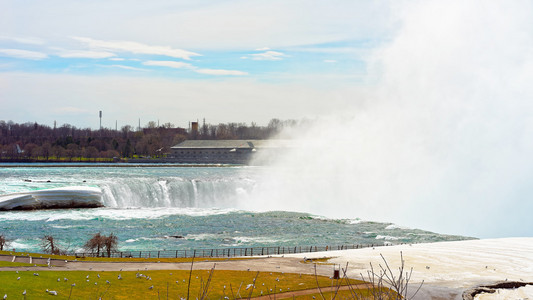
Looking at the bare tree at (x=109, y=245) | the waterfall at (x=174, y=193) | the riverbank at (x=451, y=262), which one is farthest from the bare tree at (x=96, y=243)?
the waterfall at (x=174, y=193)

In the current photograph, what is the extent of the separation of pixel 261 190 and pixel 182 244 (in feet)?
139

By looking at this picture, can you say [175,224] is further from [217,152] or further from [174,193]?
[217,152]

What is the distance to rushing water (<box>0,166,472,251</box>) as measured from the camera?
157 feet

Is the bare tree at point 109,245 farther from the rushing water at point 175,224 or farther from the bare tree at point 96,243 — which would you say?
the rushing water at point 175,224

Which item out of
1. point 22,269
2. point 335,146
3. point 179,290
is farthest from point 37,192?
point 335,146

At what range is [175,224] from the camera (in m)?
57.2

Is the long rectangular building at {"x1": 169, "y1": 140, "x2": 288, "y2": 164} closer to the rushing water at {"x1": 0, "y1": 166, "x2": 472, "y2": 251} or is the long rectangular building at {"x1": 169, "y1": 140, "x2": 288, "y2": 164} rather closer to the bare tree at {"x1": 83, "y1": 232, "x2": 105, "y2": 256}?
the rushing water at {"x1": 0, "y1": 166, "x2": 472, "y2": 251}

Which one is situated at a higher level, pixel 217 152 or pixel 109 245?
pixel 217 152

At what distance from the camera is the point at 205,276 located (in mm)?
27891

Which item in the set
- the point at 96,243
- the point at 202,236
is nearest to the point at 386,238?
the point at 202,236

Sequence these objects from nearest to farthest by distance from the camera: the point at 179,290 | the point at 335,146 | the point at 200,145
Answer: the point at 179,290 → the point at 335,146 → the point at 200,145

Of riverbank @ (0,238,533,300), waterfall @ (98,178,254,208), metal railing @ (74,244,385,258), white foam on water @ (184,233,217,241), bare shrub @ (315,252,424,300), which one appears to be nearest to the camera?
bare shrub @ (315,252,424,300)

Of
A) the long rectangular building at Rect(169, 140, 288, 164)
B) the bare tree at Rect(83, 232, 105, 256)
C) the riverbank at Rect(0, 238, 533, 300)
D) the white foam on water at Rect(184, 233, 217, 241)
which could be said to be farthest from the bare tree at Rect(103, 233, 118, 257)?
the long rectangular building at Rect(169, 140, 288, 164)

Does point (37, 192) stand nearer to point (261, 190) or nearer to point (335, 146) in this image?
point (261, 190)
